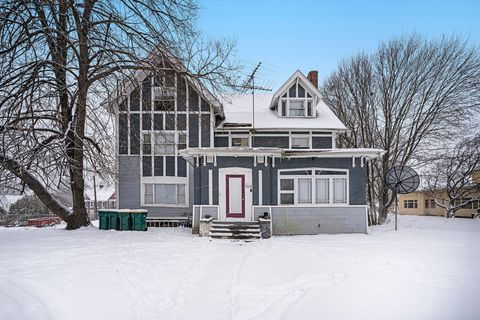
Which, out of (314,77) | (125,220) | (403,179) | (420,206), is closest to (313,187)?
(403,179)

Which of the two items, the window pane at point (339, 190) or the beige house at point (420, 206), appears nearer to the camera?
the window pane at point (339, 190)

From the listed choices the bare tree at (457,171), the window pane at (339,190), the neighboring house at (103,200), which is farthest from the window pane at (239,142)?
the neighboring house at (103,200)

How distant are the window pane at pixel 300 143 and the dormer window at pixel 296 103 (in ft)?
5.70

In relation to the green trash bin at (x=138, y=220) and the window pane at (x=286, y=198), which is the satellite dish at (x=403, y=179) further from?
the green trash bin at (x=138, y=220)

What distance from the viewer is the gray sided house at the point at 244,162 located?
15602 mm

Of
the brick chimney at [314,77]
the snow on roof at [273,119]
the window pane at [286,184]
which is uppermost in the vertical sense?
the brick chimney at [314,77]

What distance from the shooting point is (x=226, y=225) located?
1504 centimetres

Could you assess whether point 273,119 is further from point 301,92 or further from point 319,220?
point 319,220

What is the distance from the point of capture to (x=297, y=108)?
68.5ft

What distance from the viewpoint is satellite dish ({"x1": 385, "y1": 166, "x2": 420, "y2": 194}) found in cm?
1738

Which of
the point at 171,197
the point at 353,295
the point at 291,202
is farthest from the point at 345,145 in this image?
the point at 353,295

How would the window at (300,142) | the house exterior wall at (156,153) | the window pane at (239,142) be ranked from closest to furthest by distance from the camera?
the house exterior wall at (156,153), the window at (300,142), the window pane at (239,142)

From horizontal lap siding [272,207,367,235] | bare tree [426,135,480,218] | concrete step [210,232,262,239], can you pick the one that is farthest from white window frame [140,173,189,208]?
bare tree [426,135,480,218]

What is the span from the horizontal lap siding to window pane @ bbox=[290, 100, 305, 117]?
7251 millimetres
